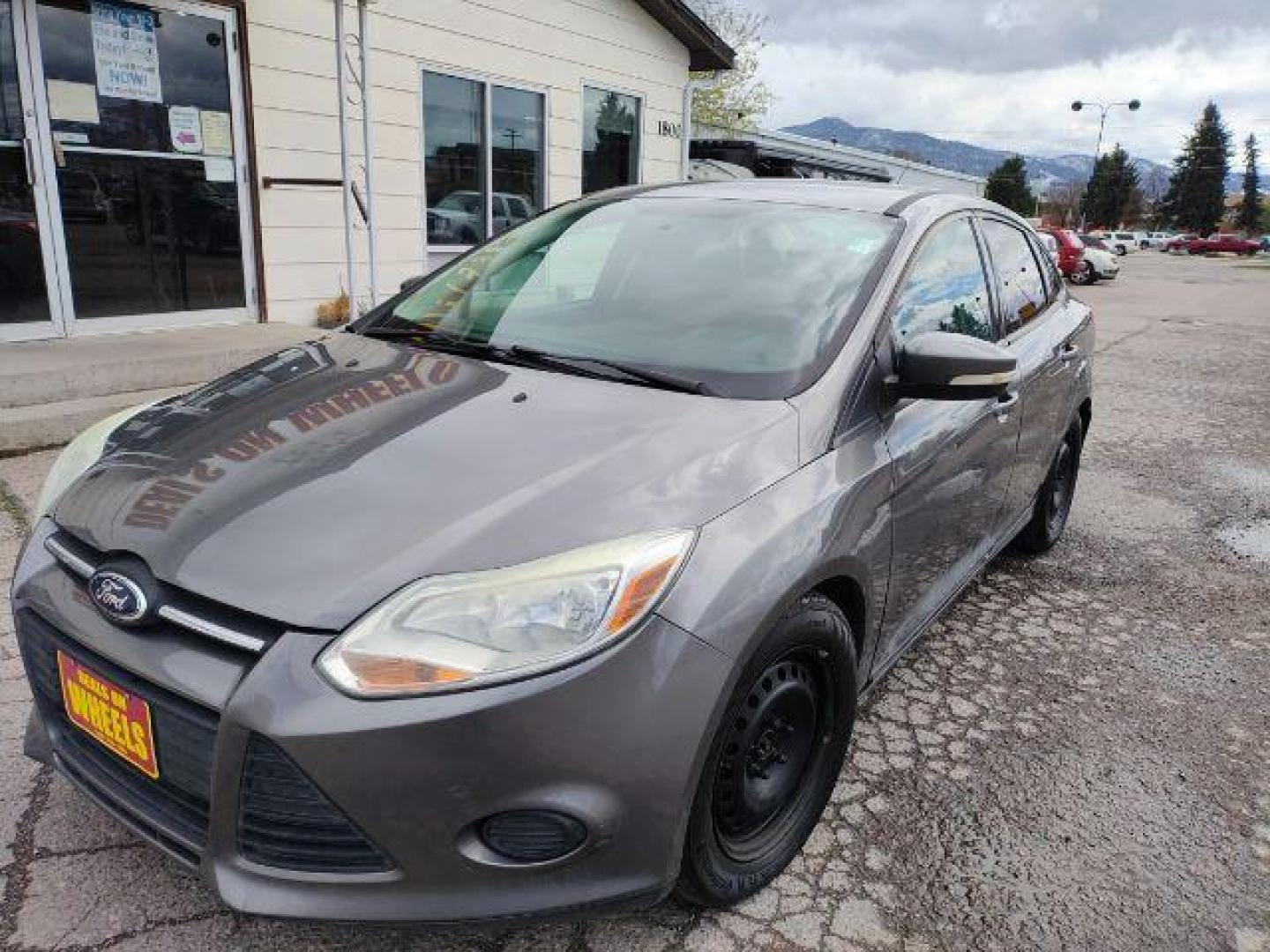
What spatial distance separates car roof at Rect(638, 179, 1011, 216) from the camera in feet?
9.56

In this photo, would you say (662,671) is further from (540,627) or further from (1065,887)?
(1065,887)

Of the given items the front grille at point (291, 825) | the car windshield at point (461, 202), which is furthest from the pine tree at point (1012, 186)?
the front grille at point (291, 825)

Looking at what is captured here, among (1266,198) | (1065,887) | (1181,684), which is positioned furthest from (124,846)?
(1266,198)

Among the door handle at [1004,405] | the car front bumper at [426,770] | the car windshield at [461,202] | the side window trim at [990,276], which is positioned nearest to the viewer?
the car front bumper at [426,770]

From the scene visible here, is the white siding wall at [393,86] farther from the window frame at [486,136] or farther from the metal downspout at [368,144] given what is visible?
the metal downspout at [368,144]

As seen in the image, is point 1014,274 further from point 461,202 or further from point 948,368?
point 461,202

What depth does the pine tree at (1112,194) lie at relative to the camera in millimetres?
78875

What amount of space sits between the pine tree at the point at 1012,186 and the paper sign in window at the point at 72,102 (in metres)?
54.2

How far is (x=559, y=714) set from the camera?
1.57 m

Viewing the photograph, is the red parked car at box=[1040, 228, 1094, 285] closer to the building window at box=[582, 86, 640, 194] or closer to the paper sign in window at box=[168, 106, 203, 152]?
the building window at box=[582, 86, 640, 194]

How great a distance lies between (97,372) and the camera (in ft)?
17.1

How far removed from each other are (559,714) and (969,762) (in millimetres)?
1666

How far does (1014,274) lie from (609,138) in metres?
7.10

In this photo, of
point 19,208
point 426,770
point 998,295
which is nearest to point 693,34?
point 19,208
